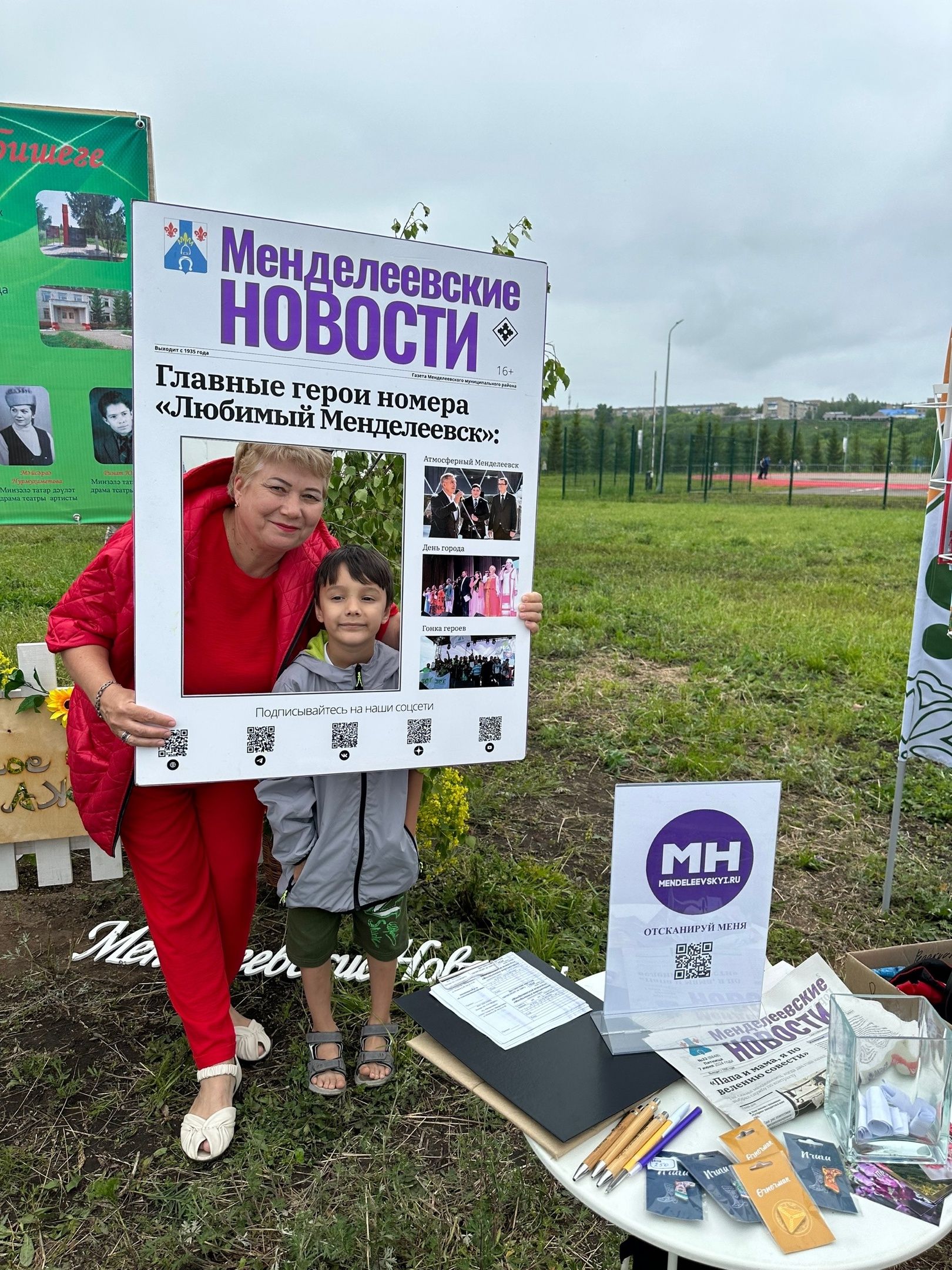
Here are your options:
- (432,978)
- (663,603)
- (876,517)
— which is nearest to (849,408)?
(876,517)

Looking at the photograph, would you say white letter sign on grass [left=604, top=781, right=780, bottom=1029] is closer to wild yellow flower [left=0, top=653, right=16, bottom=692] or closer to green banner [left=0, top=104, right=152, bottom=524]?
green banner [left=0, top=104, right=152, bottom=524]

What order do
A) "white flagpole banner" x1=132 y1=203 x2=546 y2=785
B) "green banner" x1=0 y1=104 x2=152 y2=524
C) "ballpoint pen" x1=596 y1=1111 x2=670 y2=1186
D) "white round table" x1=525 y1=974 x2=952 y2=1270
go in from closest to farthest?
"white round table" x1=525 y1=974 x2=952 y2=1270 → "ballpoint pen" x1=596 y1=1111 x2=670 y2=1186 → "white flagpole banner" x1=132 y1=203 x2=546 y2=785 → "green banner" x1=0 y1=104 x2=152 y2=524

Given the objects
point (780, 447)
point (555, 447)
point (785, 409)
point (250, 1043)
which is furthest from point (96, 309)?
point (785, 409)

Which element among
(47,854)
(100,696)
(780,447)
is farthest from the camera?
(780,447)

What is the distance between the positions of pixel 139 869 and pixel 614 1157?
1422 mm

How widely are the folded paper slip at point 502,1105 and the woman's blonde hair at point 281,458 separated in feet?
3.76

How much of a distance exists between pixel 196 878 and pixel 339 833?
1.30 feet

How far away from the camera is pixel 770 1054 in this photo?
5.12ft

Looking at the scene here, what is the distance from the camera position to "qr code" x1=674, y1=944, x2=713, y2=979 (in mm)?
1595

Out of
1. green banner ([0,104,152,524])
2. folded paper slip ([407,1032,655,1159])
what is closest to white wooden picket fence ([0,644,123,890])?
green banner ([0,104,152,524])

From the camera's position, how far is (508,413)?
2.01 m

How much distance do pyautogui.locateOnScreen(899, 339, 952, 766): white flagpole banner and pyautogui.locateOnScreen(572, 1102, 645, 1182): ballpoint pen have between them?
229cm

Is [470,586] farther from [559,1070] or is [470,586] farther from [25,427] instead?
[25,427]

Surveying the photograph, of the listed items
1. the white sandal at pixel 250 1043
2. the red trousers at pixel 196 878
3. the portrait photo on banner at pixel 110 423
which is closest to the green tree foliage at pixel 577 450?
the portrait photo on banner at pixel 110 423
